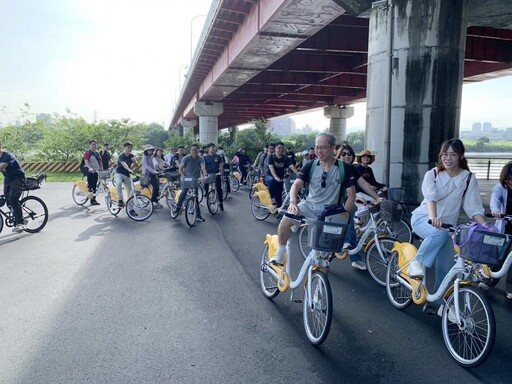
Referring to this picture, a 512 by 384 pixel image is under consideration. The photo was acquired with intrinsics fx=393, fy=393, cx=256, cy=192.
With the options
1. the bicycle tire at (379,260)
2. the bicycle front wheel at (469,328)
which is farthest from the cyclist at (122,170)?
the bicycle front wheel at (469,328)

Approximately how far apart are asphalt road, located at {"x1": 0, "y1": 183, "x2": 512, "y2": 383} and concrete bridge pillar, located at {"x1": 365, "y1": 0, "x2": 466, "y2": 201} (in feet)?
11.6

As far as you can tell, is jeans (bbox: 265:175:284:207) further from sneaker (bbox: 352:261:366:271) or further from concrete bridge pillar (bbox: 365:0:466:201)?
sneaker (bbox: 352:261:366:271)

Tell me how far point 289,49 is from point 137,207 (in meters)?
7.47

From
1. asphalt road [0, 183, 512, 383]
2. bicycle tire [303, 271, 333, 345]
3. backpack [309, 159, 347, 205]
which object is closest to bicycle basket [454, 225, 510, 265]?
asphalt road [0, 183, 512, 383]

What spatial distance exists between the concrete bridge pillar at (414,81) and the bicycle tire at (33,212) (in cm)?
786

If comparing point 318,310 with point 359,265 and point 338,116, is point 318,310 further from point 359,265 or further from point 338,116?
point 338,116

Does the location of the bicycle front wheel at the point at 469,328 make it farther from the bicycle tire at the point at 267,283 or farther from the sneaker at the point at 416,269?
the bicycle tire at the point at 267,283

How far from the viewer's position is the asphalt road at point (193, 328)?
338 centimetres

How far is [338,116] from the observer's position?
3550 cm

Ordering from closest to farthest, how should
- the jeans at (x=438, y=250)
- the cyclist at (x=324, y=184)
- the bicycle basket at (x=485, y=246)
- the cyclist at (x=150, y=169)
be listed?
the bicycle basket at (x=485, y=246)
the jeans at (x=438, y=250)
the cyclist at (x=324, y=184)
the cyclist at (x=150, y=169)

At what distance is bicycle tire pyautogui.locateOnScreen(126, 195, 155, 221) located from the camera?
Result: 10461 mm

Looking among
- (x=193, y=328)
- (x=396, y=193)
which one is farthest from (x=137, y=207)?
(x=396, y=193)

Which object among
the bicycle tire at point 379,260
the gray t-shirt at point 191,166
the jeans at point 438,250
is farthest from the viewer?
the gray t-shirt at point 191,166

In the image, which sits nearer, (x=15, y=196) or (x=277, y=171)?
(x=15, y=196)
